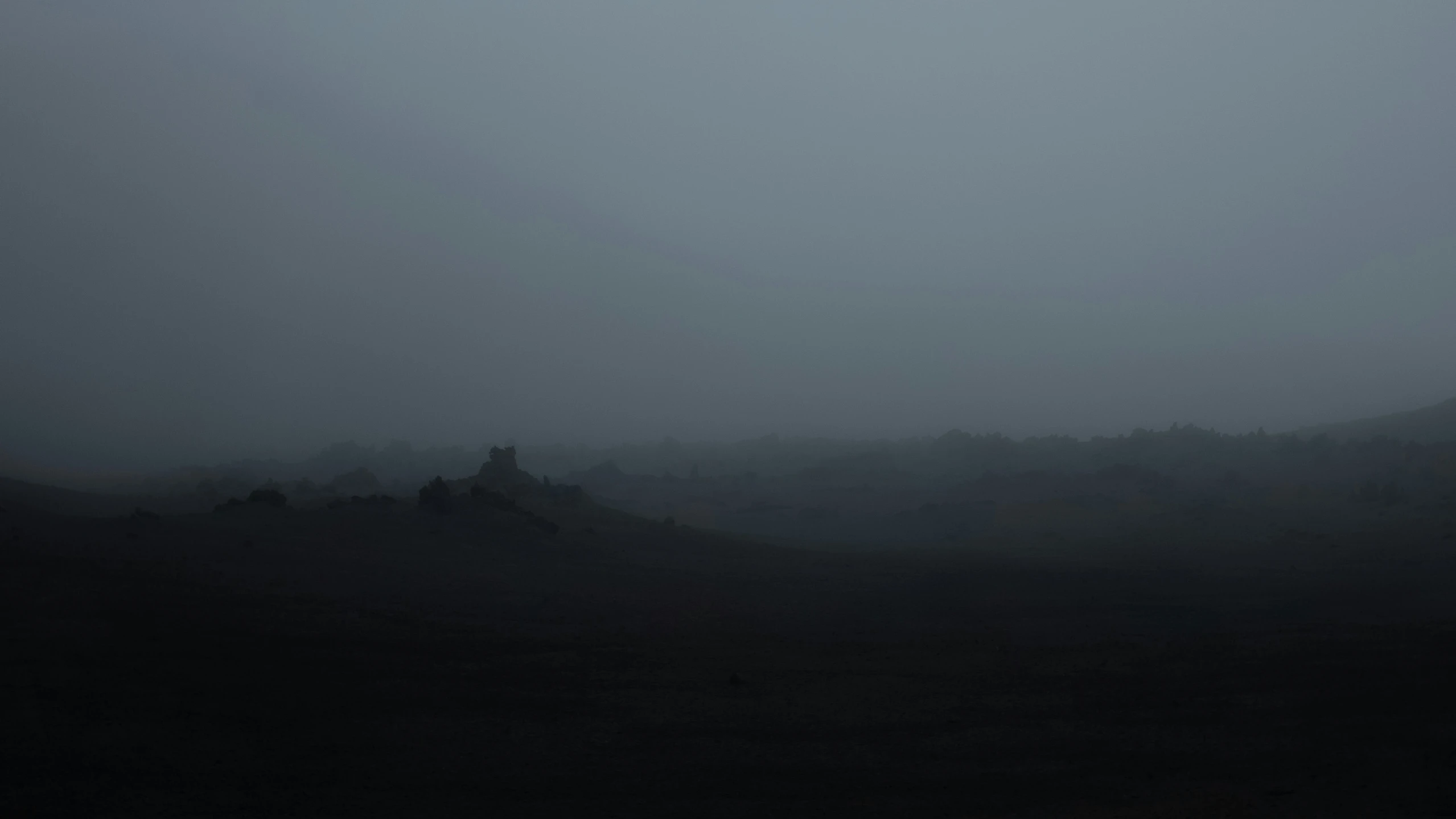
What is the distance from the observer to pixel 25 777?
7.11 metres

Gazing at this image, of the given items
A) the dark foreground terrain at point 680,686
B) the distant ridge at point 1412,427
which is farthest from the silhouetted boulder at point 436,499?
the distant ridge at point 1412,427

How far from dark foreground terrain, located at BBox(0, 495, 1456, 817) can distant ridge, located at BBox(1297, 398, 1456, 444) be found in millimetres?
24535

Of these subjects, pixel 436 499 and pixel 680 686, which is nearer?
pixel 680 686

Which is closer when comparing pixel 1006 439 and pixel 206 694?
pixel 206 694

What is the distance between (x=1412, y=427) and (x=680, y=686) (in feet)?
137

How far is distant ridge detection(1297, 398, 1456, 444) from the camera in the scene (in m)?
36.8

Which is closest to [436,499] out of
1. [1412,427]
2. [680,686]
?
[680,686]

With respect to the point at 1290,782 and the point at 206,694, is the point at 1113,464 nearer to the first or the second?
the point at 1290,782

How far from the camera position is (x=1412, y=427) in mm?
39812

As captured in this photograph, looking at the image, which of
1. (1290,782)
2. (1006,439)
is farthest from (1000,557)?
(1006,439)

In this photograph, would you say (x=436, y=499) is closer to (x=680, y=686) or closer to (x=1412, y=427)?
(x=680, y=686)

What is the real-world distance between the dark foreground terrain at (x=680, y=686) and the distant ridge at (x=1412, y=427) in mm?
24535

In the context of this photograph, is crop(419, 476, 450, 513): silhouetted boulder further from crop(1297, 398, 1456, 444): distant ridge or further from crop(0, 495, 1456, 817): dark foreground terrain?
crop(1297, 398, 1456, 444): distant ridge

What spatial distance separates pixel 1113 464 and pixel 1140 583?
72.3ft
